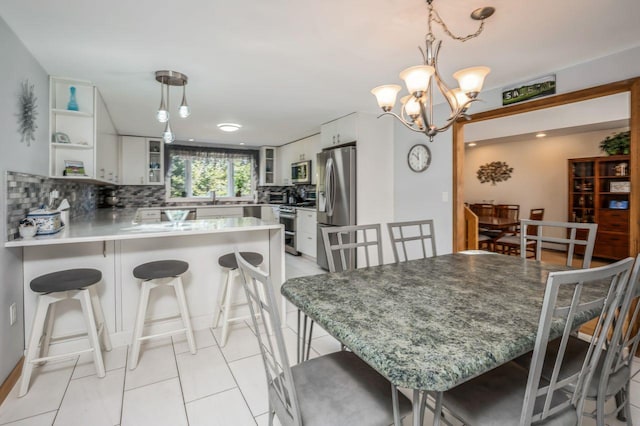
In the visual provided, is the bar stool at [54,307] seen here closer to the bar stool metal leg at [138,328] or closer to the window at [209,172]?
the bar stool metal leg at [138,328]

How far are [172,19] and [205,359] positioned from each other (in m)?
2.21

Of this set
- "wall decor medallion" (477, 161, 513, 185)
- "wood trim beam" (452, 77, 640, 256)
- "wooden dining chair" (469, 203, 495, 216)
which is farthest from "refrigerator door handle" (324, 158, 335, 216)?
"wall decor medallion" (477, 161, 513, 185)

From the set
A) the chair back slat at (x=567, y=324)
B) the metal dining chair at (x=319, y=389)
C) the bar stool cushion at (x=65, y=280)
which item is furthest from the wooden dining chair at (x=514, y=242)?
the bar stool cushion at (x=65, y=280)

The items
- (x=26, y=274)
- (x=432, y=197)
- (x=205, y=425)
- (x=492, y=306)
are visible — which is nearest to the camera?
(x=492, y=306)

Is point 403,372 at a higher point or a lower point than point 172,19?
lower

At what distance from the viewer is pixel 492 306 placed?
1.17 meters

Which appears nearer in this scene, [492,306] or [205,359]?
[492,306]

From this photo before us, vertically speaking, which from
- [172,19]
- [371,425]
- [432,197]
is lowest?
[371,425]

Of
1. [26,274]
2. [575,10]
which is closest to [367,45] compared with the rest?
[575,10]

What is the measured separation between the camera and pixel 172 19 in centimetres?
186

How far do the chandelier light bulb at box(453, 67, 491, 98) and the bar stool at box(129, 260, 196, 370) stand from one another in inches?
84.0

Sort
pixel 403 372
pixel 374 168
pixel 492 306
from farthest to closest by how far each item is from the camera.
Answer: pixel 374 168 < pixel 492 306 < pixel 403 372

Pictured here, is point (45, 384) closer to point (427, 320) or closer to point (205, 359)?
point (205, 359)

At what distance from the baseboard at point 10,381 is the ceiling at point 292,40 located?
212cm
